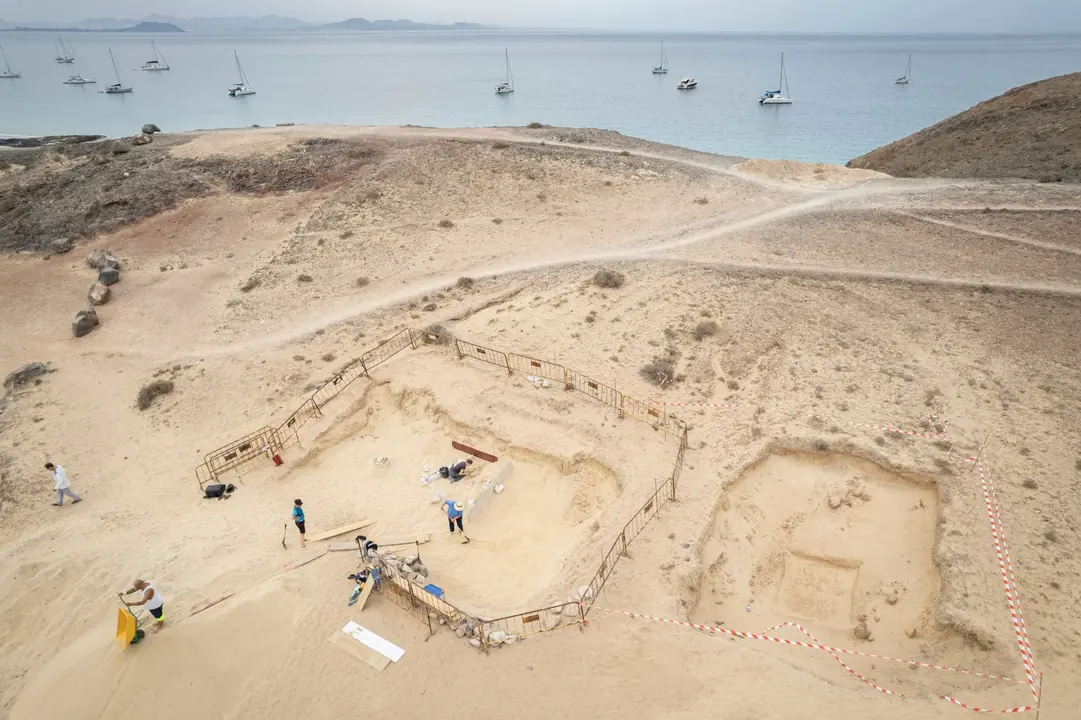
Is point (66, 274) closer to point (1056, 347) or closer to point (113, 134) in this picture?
point (1056, 347)

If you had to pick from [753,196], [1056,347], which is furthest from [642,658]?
[753,196]

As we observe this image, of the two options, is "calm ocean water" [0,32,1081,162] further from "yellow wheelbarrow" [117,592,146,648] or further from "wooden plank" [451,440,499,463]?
"yellow wheelbarrow" [117,592,146,648]

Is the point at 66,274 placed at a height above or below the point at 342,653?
above

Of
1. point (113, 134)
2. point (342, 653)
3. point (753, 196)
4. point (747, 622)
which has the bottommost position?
point (747, 622)

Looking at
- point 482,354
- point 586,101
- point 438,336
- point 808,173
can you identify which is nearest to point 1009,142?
point 808,173

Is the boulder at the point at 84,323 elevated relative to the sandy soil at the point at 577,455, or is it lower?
elevated

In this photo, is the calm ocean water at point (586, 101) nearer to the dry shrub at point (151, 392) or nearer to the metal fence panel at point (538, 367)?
the metal fence panel at point (538, 367)

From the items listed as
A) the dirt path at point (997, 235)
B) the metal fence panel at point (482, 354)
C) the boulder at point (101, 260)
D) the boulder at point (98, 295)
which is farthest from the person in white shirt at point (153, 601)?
the dirt path at point (997, 235)
